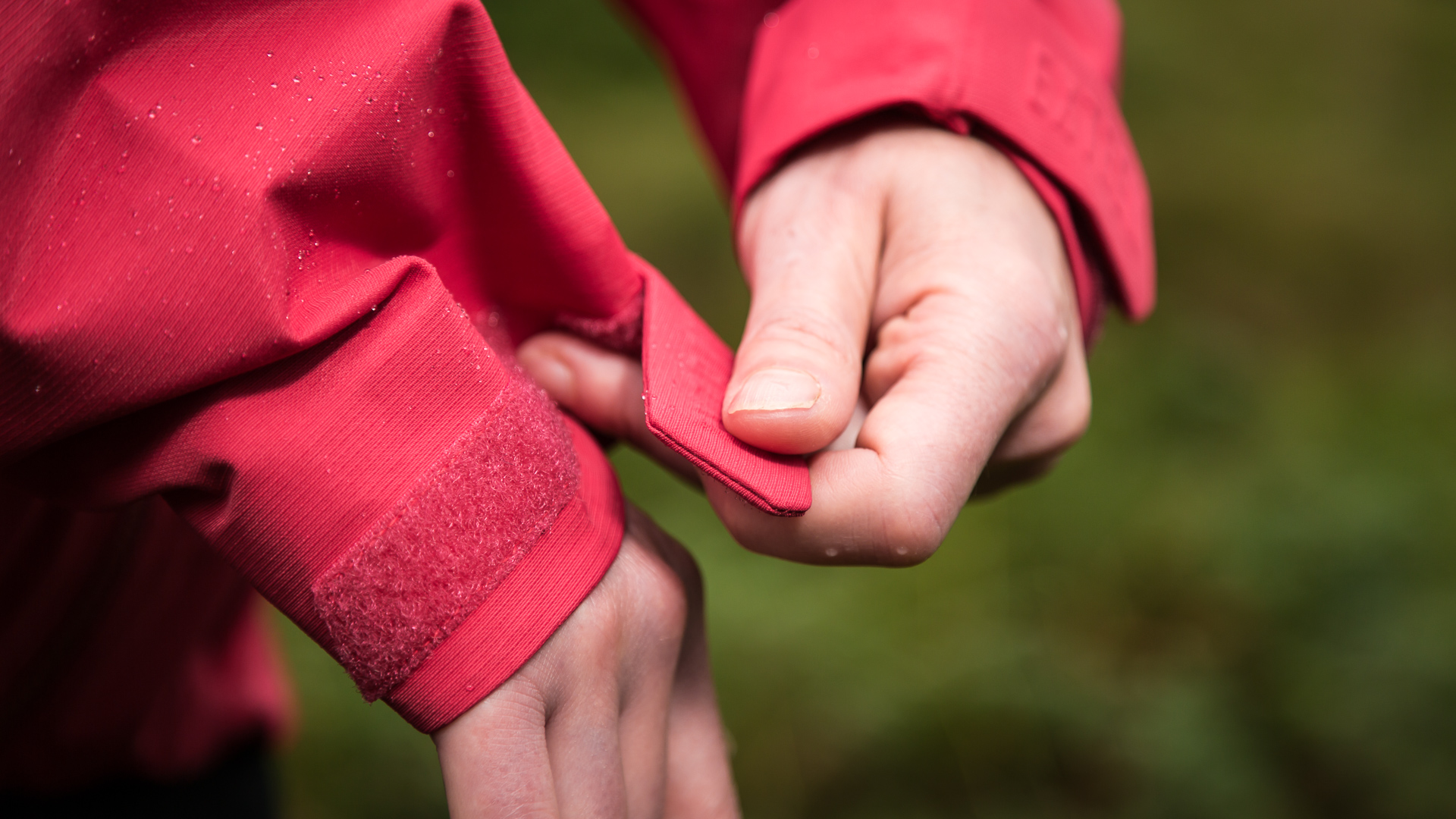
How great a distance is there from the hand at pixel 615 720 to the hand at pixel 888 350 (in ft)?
0.24

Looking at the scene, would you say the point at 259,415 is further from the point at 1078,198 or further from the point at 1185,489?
the point at 1185,489

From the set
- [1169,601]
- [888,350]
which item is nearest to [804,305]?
[888,350]

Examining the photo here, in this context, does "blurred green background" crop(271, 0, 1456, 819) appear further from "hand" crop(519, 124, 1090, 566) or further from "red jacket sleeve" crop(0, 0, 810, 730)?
"red jacket sleeve" crop(0, 0, 810, 730)

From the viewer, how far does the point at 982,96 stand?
2.16ft

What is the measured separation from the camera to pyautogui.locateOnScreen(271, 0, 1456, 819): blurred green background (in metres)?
1.33

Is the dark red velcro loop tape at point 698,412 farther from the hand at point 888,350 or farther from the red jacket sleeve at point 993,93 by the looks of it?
the red jacket sleeve at point 993,93

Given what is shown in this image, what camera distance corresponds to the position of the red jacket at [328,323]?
15.5 inches

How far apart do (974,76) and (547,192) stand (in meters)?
0.35

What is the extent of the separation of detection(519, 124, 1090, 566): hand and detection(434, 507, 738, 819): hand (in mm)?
74

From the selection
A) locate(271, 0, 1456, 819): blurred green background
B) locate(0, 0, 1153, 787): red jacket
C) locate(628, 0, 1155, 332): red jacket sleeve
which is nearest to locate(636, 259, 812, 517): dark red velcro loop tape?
locate(0, 0, 1153, 787): red jacket

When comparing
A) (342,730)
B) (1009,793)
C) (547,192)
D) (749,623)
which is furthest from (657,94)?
(547,192)

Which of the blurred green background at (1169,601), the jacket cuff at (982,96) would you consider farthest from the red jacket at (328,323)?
the blurred green background at (1169,601)

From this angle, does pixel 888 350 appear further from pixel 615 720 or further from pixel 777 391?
pixel 615 720

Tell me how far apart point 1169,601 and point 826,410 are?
1.36 metres
